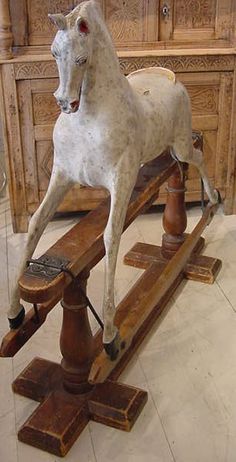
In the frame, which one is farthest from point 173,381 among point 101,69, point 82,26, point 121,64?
point 121,64

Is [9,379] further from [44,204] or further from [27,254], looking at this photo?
[44,204]

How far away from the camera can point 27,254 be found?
4.66ft

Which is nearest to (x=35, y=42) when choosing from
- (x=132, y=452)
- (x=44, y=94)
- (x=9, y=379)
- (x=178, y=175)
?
(x=44, y=94)

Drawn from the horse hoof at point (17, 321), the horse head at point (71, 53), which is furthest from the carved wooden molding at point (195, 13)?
the horse hoof at point (17, 321)

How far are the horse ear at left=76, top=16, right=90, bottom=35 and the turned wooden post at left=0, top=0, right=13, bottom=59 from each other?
119 cm

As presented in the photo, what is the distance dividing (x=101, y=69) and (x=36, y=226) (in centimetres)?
42

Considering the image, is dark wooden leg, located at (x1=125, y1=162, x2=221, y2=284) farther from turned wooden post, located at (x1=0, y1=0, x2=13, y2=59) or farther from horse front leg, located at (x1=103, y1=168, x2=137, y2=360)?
turned wooden post, located at (x1=0, y1=0, x2=13, y2=59)

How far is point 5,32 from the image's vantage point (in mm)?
2246

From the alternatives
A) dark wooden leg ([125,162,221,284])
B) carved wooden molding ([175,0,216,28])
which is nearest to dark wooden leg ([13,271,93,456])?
A: dark wooden leg ([125,162,221,284])

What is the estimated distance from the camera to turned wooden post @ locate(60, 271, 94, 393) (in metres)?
1.44

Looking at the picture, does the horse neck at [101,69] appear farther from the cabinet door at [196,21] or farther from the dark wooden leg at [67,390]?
the cabinet door at [196,21]

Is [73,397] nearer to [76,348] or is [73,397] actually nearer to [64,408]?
[64,408]

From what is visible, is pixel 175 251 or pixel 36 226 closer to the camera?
pixel 36 226

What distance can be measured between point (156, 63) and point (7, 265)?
107cm
